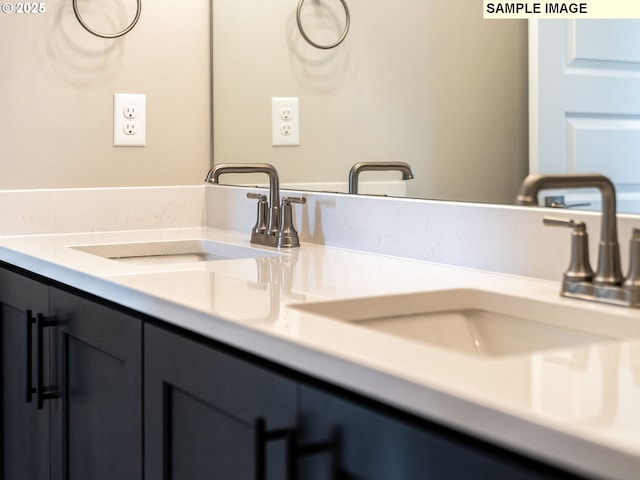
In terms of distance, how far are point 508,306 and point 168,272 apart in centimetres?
55

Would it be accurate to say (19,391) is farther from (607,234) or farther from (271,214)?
(607,234)

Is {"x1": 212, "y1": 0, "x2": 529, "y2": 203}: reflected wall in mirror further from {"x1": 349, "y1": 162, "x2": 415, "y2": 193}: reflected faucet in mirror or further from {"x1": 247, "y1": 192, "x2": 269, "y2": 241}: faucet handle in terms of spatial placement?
{"x1": 247, "y1": 192, "x2": 269, "y2": 241}: faucet handle

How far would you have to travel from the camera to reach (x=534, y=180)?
1.03 m

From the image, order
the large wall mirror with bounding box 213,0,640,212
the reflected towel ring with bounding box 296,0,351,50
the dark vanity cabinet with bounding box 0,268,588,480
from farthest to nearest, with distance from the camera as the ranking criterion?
1. the reflected towel ring with bounding box 296,0,351,50
2. the large wall mirror with bounding box 213,0,640,212
3. the dark vanity cabinet with bounding box 0,268,588,480

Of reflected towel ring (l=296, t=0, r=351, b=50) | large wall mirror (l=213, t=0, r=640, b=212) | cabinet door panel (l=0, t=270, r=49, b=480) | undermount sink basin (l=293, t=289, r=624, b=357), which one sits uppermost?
reflected towel ring (l=296, t=0, r=351, b=50)

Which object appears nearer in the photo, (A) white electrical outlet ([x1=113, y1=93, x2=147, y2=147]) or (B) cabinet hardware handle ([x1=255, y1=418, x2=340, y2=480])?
(B) cabinet hardware handle ([x1=255, y1=418, x2=340, y2=480])

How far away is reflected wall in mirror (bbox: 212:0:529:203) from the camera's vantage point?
143 cm

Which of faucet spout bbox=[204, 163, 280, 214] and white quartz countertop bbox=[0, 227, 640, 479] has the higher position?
faucet spout bbox=[204, 163, 280, 214]

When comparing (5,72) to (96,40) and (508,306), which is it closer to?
(96,40)

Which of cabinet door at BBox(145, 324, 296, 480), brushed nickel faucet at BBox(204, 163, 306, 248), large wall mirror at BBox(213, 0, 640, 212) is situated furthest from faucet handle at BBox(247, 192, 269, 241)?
cabinet door at BBox(145, 324, 296, 480)

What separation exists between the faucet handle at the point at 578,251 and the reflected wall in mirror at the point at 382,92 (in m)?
0.22

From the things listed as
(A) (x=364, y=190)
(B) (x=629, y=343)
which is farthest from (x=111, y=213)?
(B) (x=629, y=343)

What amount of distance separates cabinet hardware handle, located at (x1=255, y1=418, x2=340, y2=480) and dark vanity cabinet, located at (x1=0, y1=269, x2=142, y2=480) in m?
0.40

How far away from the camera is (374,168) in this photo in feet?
5.85
